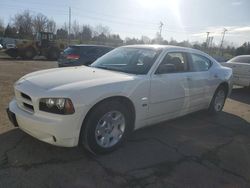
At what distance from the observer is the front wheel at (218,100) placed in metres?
5.93

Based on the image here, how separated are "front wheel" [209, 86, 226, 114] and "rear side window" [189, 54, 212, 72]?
71 cm

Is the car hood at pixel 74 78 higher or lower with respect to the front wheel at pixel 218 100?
higher

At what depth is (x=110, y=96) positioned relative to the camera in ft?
11.3

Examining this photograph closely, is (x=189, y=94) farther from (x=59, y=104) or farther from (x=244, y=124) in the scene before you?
(x=59, y=104)

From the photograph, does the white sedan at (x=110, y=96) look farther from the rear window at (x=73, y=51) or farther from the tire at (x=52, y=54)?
the tire at (x=52, y=54)

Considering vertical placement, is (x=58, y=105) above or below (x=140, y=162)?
above

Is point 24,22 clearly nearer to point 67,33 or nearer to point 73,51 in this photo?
point 67,33

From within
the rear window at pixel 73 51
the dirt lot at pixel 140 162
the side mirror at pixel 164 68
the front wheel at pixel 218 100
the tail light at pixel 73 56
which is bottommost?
the dirt lot at pixel 140 162

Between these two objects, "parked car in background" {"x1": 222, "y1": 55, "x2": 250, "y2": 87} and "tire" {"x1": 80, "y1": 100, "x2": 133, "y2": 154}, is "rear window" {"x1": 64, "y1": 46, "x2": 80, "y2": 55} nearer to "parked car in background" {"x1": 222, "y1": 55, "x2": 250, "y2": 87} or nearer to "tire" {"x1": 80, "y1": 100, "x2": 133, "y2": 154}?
"parked car in background" {"x1": 222, "y1": 55, "x2": 250, "y2": 87}

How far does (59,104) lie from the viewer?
3.09 m

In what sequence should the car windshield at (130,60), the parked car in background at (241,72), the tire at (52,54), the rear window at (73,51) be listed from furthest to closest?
the tire at (52,54), the rear window at (73,51), the parked car in background at (241,72), the car windshield at (130,60)

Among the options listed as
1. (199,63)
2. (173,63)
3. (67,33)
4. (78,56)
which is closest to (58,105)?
(173,63)

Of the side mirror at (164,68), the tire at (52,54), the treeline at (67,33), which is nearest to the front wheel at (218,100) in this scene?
the side mirror at (164,68)

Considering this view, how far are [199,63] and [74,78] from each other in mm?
2910
